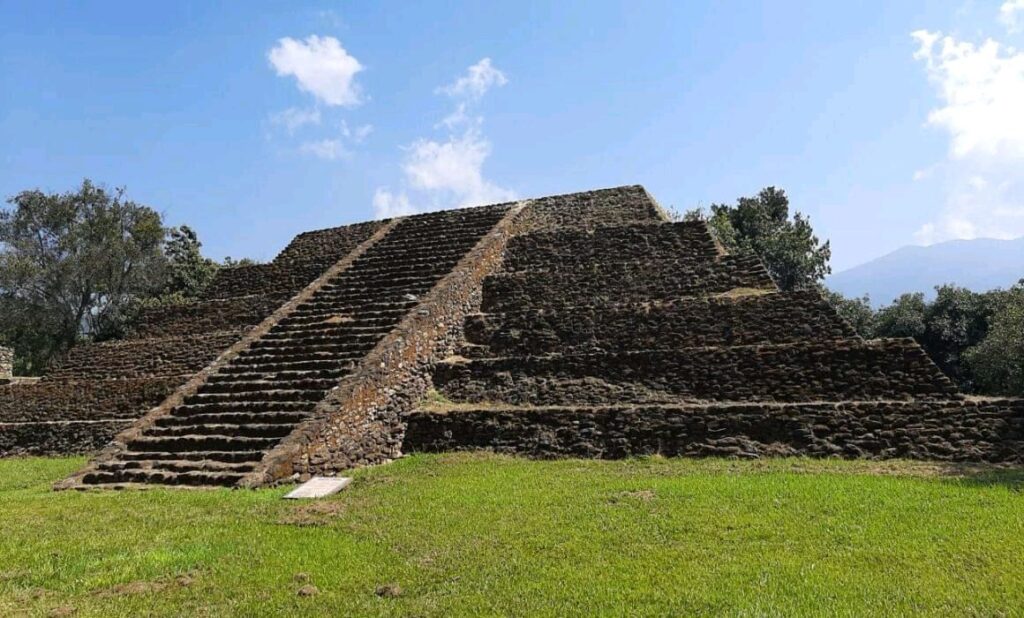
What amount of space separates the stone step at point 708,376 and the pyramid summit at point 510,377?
0.10 ft

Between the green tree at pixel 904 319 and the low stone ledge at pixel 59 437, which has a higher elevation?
the green tree at pixel 904 319

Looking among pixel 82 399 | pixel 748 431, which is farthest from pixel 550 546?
pixel 82 399

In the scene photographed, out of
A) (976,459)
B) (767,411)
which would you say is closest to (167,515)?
(767,411)

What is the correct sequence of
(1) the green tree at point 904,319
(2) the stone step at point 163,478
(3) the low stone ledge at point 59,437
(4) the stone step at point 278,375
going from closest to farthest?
(2) the stone step at point 163,478
(4) the stone step at point 278,375
(3) the low stone ledge at point 59,437
(1) the green tree at point 904,319

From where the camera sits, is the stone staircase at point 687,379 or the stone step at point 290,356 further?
the stone step at point 290,356

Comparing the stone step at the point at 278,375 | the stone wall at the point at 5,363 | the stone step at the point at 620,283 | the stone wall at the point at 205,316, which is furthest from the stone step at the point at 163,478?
the stone wall at the point at 5,363

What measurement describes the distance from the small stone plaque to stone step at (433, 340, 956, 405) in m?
3.37

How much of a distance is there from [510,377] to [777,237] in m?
23.9

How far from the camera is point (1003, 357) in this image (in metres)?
19.8

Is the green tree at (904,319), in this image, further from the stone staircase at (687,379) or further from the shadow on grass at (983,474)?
the shadow on grass at (983,474)

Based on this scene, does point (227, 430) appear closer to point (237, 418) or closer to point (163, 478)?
point (237, 418)

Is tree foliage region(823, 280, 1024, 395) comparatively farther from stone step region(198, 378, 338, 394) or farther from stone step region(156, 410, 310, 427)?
stone step region(156, 410, 310, 427)

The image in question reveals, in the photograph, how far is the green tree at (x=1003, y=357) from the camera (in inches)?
765

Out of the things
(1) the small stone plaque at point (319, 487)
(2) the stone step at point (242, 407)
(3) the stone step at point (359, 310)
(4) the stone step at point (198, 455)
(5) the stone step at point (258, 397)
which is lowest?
(1) the small stone plaque at point (319, 487)
